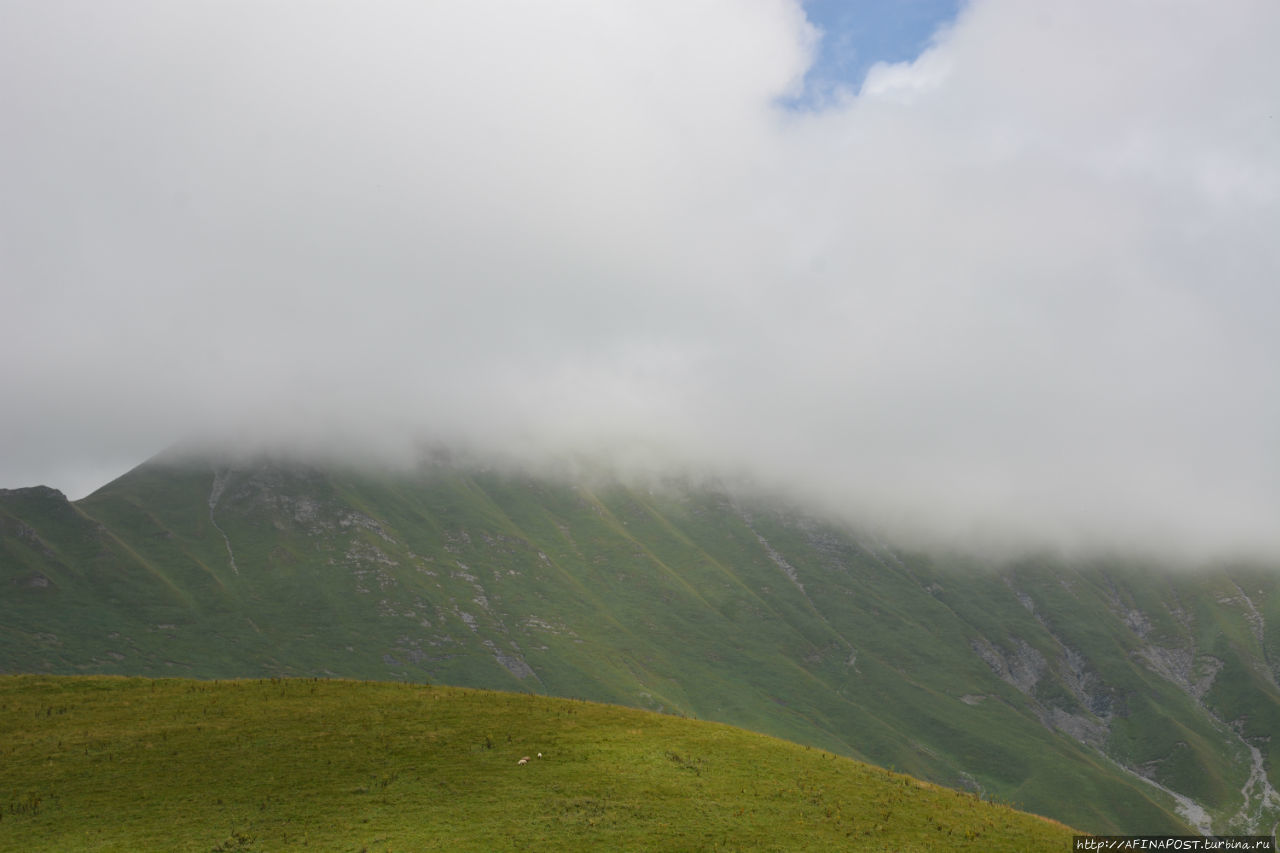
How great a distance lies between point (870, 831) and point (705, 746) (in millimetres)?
12114

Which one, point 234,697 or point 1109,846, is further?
point 234,697

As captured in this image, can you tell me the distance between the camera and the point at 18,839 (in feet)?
126

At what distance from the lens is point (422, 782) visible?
43812 millimetres

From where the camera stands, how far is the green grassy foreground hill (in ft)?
128

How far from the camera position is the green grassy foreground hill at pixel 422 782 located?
1532 inches

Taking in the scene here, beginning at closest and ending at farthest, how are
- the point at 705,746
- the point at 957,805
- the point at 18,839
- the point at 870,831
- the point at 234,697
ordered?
the point at 18,839, the point at 870,831, the point at 957,805, the point at 705,746, the point at 234,697

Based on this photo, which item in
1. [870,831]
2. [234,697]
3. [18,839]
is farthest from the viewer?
[234,697]

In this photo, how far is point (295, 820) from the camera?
39.8m

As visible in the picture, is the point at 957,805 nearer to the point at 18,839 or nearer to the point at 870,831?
the point at 870,831

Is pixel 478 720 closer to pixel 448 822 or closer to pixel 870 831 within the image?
pixel 448 822

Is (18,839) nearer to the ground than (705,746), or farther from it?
nearer to the ground

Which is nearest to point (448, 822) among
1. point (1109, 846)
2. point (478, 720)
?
point (478, 720)

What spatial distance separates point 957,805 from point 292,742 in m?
36.8

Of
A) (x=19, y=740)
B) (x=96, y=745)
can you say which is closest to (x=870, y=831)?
(x=96, y=745)
